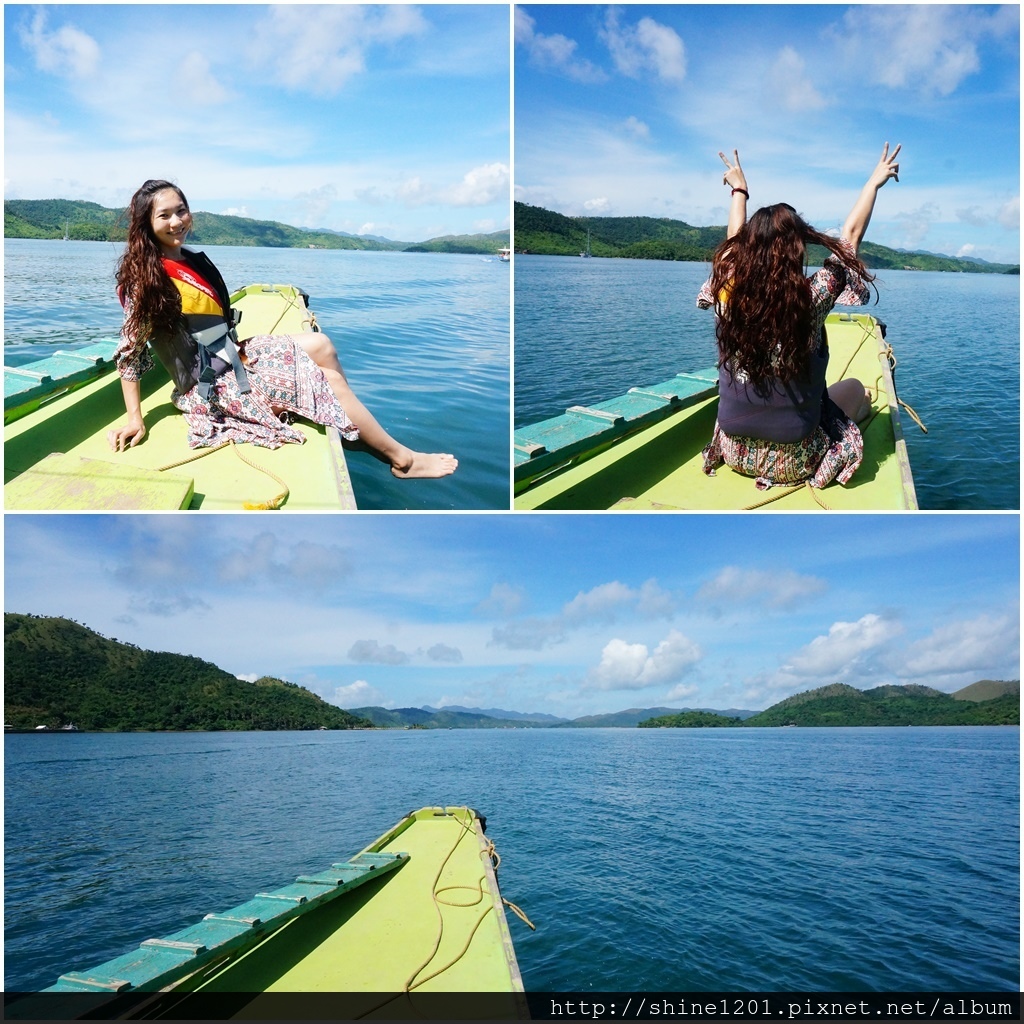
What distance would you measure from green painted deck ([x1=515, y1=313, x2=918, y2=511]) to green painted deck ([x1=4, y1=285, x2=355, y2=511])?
116 centimetres

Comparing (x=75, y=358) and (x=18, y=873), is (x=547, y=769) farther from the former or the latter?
(x=75, y=358)

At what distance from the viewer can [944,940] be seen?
804 centimetres

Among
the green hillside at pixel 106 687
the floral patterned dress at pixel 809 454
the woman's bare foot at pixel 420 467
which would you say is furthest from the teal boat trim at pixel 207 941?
the green hillside at pixel 106 687

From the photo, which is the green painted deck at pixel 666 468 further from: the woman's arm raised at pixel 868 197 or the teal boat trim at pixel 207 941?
the teal boat trim at pixel 207 941

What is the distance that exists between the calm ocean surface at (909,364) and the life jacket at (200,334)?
443 cm

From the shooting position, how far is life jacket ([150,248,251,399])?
3883 millimetres

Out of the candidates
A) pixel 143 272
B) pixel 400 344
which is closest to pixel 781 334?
pixel 143 272

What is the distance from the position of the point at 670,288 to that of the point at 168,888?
25.8 meters

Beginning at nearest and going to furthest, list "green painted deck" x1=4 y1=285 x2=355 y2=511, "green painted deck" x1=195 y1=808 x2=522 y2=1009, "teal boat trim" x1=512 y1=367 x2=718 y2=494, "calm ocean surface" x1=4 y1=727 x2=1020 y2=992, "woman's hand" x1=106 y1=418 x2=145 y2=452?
"green painted deck" x1=4 y1=285 x2=355 y2=511 → "woman's hand" x1=106 y1=418 x2=145 y2=452 → "green painted deck" x1=195 y1=808 x2=522 y2=1009 → "teal boat trim" x1=512 y1=367 x2=718 y2=494 → "calm ocean surface" x1=4 y1=727 x2=1020 y2=992

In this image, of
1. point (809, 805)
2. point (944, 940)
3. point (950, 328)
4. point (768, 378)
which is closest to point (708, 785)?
point (809, 805)

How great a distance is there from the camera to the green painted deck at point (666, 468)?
4152mm

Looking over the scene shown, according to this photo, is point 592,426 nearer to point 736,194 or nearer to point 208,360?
point 736,194

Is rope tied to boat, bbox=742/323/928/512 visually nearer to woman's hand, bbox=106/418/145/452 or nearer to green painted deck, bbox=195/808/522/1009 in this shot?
green painted deck, bbox=195/808/522/1009

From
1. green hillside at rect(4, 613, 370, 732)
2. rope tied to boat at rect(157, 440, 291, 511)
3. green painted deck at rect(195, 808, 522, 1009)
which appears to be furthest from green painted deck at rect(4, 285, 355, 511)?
green hillside at rect(4, 613, 370, 732)
